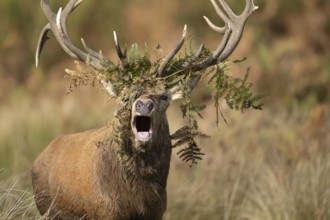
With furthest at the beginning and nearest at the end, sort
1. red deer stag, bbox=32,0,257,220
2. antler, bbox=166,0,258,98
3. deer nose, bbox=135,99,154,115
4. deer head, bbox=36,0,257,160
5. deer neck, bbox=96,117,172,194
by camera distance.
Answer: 1. antler, bbox=166,0,258,98
2. deer neck, bbox=96,117,172,194
3. red deer stag, bbox=32,0,257,220
4. deer head, bbox=36,0,257,160
5. deer nose, bbox=135,99,154,115

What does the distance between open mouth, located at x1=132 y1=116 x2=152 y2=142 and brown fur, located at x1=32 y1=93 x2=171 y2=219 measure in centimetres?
7

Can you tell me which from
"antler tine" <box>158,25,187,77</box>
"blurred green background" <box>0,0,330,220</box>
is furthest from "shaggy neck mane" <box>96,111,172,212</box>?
"blurred green background" <box>0,0,330,220</box>

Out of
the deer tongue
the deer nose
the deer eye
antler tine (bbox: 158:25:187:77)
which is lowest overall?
the deer tongue

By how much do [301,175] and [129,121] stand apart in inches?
130

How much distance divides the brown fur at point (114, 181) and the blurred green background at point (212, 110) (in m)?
0.36

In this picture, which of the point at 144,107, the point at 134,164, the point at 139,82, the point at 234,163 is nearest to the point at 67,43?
the point at 139,82

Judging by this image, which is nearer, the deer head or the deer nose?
the deer nose

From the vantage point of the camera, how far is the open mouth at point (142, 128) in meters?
6.64

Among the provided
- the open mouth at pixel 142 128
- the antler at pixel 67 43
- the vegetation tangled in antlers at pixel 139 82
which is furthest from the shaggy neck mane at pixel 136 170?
the antler at pixel 67 43

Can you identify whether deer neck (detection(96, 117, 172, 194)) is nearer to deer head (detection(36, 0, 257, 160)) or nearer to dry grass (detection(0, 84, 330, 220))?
deer head (detection(36, 0, 257, 160))

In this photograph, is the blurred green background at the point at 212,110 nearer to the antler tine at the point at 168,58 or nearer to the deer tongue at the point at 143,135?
the antler tine at the point at 168,58

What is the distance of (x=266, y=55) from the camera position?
16.2m

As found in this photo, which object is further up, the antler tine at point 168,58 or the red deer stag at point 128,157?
the antler tine at point 168,58

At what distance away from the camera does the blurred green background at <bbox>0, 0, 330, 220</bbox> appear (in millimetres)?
9594
